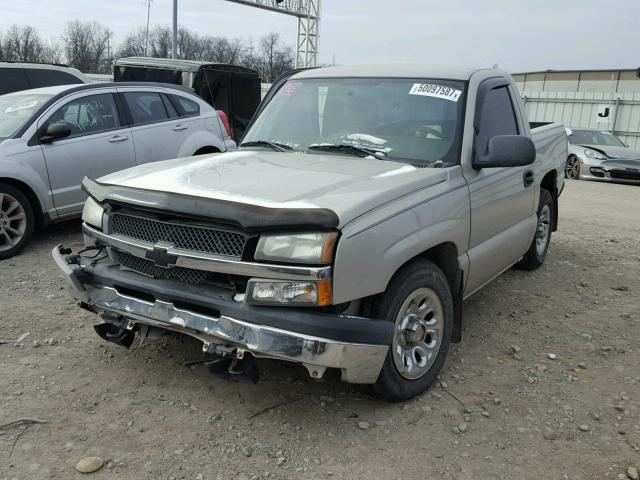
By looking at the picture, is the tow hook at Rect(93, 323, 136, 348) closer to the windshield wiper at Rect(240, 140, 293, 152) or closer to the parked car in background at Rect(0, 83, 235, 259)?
the windshield wiper at Rect(240, 140, 293, 152)

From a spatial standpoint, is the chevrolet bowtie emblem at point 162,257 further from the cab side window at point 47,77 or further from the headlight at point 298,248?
the cab side window at point 47,77

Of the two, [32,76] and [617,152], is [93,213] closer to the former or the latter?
[32,76]

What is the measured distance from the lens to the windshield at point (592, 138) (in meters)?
15.7

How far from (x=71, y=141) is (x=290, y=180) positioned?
4.16 metres

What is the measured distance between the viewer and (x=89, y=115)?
6812 millimetres

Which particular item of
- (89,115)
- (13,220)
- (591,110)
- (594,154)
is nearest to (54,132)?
(89,115)

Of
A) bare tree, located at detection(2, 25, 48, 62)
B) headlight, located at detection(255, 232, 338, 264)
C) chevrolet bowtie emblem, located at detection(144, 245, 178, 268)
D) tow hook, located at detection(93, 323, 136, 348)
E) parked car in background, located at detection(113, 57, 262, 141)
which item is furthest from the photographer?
bare tree, located at detection(2, 25, 48, 62)

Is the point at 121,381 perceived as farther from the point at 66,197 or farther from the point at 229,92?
the point at 229,92

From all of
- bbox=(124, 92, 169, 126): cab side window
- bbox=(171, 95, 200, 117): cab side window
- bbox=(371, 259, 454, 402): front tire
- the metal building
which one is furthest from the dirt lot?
the metal building

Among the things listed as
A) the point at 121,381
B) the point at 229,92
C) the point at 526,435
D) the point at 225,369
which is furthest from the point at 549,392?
the point at 229,92

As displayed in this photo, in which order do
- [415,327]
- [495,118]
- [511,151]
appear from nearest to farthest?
[415,327] < [511,151] < [495,118]

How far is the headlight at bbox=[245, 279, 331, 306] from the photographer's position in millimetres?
2793

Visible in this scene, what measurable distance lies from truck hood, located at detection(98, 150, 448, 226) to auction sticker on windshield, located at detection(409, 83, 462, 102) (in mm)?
664

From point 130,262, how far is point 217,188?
2.34ft
